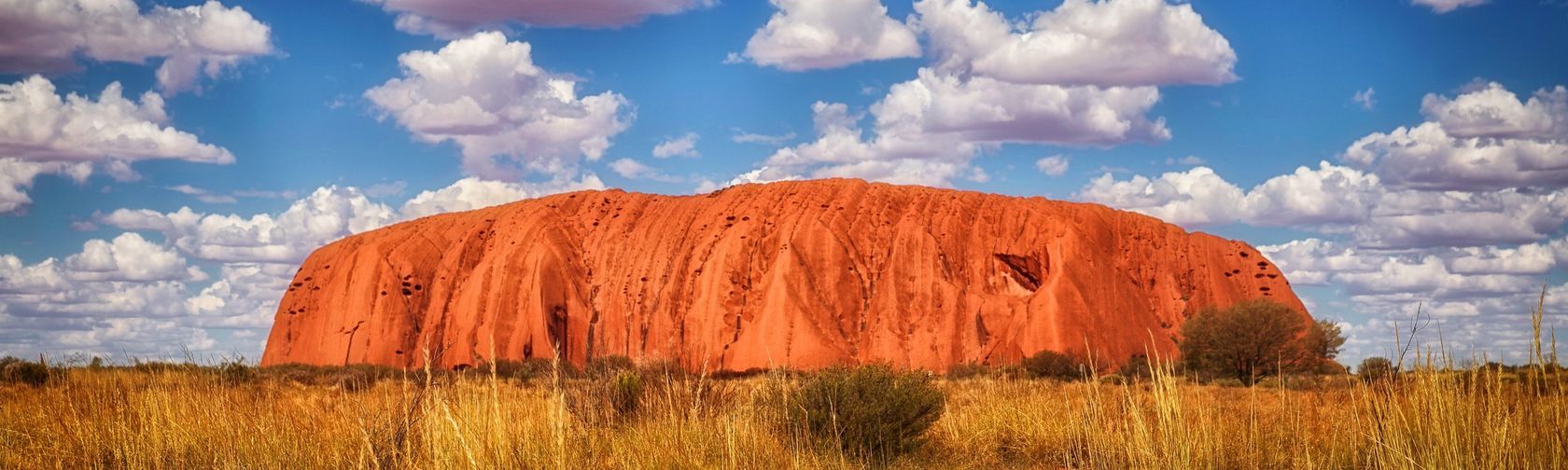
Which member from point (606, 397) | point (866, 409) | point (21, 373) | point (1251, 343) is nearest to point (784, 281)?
point (1251, 343)

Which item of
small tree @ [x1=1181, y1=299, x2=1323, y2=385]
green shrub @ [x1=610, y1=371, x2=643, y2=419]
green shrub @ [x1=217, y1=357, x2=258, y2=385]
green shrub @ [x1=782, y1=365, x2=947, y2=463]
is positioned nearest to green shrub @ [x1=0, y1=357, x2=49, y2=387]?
green shrub @ [x1=217, y1=357, x2=258, y2=385]

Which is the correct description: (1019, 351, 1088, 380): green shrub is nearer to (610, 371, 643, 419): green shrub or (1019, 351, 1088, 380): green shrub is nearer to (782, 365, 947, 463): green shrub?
(610, 371, 643, 419): green shrub

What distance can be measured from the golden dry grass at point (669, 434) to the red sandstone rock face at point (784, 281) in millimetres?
39132

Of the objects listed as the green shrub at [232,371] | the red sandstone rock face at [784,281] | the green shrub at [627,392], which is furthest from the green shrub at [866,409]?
the red sandstone rock face at [784,281]

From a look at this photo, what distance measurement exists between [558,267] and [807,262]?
15773 millimetres

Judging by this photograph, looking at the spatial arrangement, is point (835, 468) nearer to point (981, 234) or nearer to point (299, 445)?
point (299, 445)

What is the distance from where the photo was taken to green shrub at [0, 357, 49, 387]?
2194cm

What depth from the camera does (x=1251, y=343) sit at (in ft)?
127

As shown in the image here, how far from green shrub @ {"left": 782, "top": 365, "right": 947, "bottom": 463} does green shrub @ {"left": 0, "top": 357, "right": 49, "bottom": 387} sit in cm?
1794

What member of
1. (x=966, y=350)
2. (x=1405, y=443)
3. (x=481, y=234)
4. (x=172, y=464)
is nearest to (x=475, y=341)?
(x=481, y=234)

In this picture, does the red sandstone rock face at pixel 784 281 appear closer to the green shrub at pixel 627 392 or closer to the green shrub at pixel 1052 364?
the green shrub at pixel 1052 364

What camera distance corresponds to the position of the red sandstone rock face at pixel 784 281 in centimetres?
5397

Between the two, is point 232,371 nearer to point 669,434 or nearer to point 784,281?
point 669,434

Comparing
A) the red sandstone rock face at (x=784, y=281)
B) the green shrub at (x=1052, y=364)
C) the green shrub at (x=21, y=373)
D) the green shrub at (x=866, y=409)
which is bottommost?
the green shrub at (x=1052, y=364)
